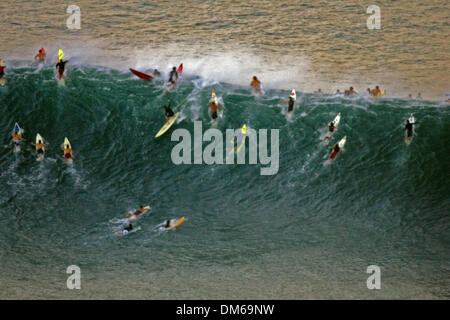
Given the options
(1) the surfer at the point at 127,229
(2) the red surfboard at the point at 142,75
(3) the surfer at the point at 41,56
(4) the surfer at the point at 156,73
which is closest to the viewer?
A: (1) the surfer at the point at 127,229

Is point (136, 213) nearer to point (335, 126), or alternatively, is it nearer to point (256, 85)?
point (335, 126)

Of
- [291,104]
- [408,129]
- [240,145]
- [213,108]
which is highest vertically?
[291,104]

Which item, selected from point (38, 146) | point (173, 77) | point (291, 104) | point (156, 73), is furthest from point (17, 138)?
point (291, 104)

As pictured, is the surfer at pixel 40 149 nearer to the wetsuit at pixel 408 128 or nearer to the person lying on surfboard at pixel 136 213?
the person lying on surfboard at pixel 136 213

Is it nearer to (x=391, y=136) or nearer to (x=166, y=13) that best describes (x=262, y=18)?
(x=166, y=13)

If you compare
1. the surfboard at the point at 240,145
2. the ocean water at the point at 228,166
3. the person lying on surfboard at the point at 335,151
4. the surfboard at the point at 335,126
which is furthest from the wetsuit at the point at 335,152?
the surfboard at the point at 240,145

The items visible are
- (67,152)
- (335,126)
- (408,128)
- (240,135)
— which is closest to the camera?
(67,152)

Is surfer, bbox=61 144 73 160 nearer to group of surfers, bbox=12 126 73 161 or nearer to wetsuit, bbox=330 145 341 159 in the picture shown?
group of surfers, bbox=12 126 73 161
